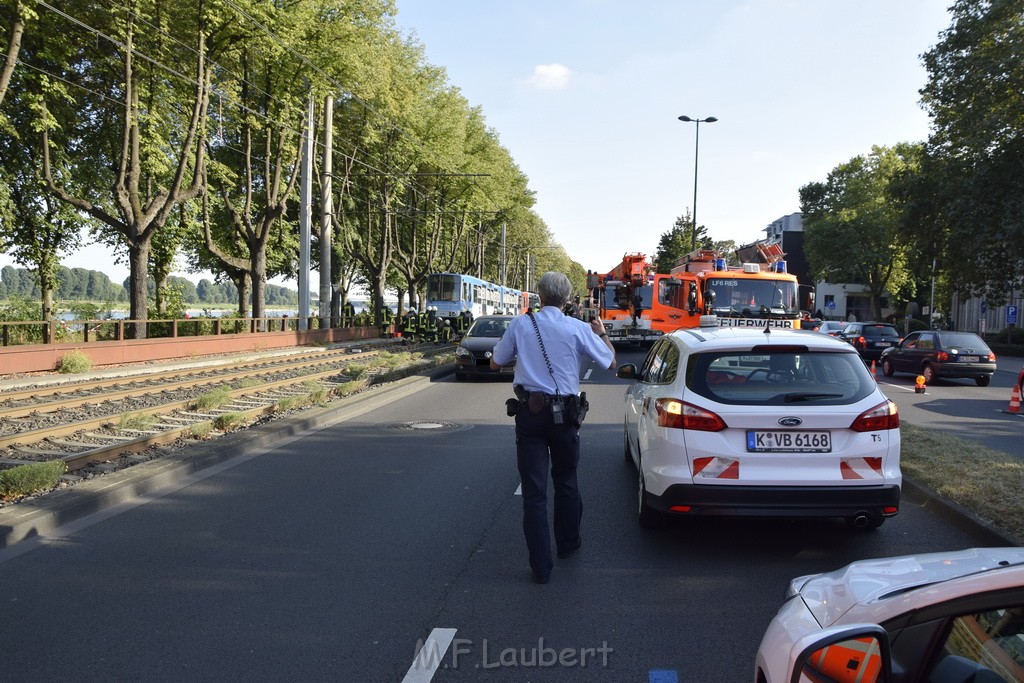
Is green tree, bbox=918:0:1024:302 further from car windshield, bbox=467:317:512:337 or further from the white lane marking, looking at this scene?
the white lane marking

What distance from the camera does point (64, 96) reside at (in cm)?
2586

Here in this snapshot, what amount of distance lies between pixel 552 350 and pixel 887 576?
2843 millimetres

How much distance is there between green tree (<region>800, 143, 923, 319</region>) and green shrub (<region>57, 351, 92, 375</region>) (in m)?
54.3

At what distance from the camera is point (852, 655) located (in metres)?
2.04

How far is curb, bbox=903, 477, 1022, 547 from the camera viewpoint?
5672mm

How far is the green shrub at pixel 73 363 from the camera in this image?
18.7m

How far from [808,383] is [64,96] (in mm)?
26664

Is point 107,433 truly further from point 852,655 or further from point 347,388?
point 852,655

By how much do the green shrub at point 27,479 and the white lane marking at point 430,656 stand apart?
4.21 m

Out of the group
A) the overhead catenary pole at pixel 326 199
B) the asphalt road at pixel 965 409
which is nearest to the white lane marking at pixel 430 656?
the asphalt road at pixel 965 409

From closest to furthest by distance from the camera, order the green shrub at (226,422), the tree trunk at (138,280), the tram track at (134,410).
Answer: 1. the tram track at (134,410)
2. the green shrub at (226,422)
3. the tree trunk at (138,280)

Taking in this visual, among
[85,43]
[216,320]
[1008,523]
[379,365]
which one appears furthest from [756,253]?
[85,43]

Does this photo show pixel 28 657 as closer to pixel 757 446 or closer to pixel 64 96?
pixel 757 446

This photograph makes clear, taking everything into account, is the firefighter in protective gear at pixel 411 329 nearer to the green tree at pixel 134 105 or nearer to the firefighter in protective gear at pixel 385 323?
the firefighter in protective gear at pixel 385 323
